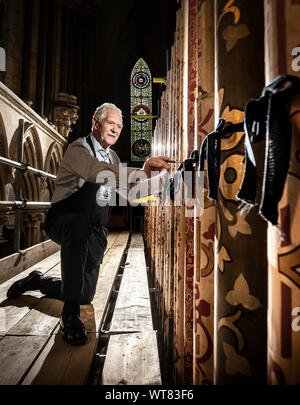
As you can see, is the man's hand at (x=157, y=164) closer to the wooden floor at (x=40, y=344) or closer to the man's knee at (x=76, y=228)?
the man's knee at (x=76, y=228)

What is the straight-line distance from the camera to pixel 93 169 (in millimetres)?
1377

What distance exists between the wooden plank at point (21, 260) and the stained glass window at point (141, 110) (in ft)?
27.9

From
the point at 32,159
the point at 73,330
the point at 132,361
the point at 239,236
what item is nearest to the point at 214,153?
the point at 239,236

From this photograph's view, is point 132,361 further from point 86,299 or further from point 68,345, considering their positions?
point 86,299

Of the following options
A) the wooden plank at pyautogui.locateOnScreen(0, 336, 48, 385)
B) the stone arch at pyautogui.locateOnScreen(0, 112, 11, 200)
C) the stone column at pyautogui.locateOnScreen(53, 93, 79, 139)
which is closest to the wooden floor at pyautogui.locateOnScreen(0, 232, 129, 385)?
the wooden plank at pyautogui.locateOnScreen(0, 336, 48, 385)

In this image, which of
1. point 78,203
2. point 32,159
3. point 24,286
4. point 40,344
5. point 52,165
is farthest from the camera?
point 52,165

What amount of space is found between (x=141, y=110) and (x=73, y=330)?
11.8 meters

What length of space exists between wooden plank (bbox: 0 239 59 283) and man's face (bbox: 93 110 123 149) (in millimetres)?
1418

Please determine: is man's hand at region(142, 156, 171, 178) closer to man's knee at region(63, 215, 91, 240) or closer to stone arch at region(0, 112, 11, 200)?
man's knee at region(63, 215, 91, 240)

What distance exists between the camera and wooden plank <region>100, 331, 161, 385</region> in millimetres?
1041

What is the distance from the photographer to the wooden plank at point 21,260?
218cm

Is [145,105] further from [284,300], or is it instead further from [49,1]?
[284,300]

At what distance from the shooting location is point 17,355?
1152mm

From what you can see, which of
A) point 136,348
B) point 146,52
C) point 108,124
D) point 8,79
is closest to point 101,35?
point 146,52
